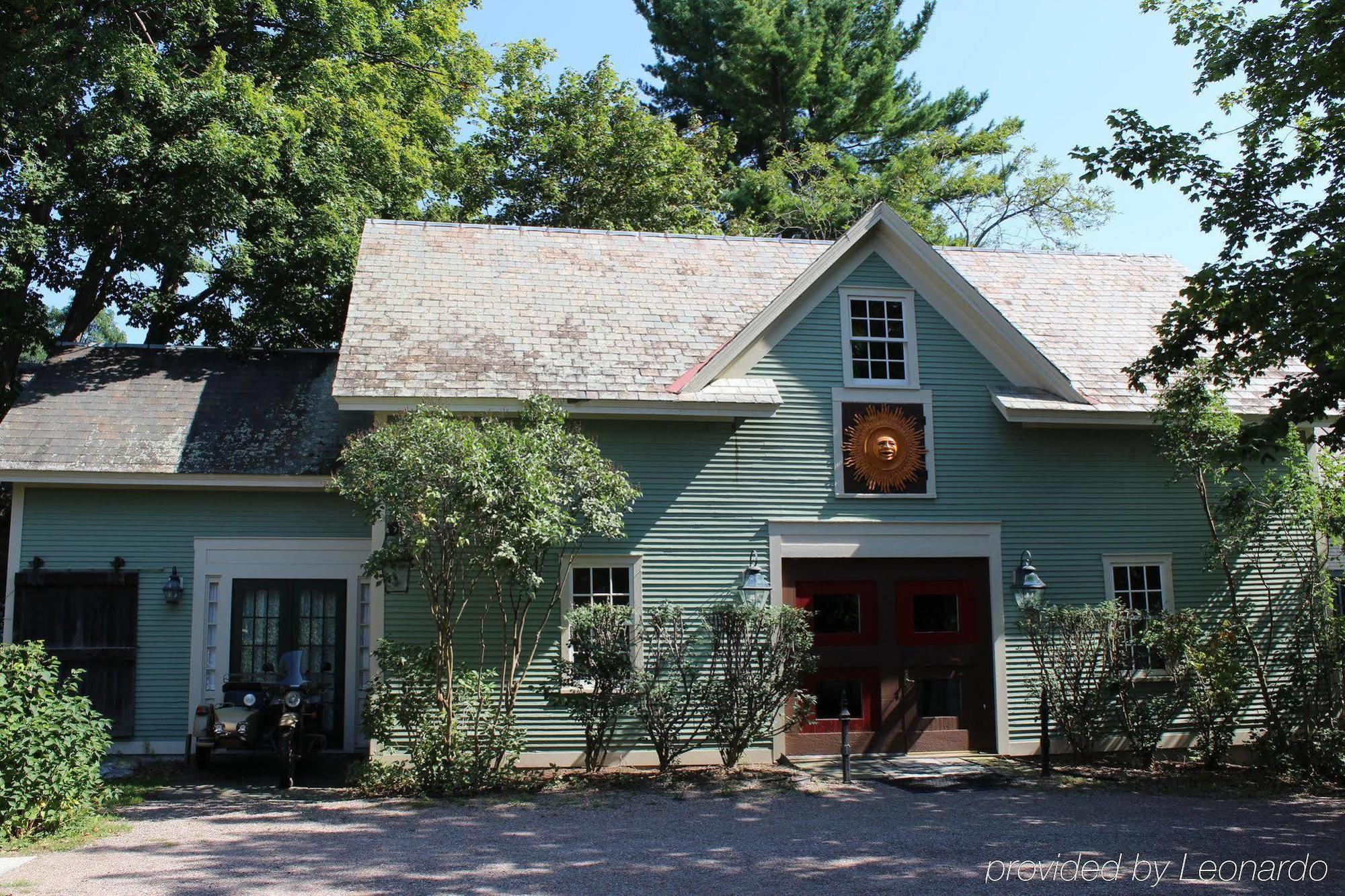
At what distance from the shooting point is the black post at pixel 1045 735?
12.7 m

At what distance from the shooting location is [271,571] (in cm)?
1453

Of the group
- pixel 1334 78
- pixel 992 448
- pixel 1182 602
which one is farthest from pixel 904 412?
pixel 1334 78

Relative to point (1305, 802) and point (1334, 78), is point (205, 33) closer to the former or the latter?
point (1334, 78)

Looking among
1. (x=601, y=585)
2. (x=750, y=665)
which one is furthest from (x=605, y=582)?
(x=750, y=665)

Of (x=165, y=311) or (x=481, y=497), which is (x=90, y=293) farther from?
(x=481, y=497)

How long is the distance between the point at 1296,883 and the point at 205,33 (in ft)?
66.5

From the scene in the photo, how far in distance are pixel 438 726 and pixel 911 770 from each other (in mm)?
5418

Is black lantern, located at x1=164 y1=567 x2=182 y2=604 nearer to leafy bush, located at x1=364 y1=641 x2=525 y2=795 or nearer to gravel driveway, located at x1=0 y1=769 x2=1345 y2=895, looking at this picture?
gravel driveway, located at x1=0 y1=769 x2=1345 y2=895

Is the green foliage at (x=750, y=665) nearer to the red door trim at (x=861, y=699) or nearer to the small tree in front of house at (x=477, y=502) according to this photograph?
the red door trim at (x=861, y=699)

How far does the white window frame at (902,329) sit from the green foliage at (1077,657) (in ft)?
10.8

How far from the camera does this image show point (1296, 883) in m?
8.23

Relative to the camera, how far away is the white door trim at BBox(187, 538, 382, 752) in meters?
14.3

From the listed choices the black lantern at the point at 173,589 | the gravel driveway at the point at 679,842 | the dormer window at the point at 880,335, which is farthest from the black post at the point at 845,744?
the black lantern at the point at 173,589

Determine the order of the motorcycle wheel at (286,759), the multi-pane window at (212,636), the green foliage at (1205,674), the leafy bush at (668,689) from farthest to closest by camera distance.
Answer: the multi-pane window at (212,636)
the green foliage at (1205,674)
the leafy bush at (668,689)
the motorcycle wheel at (286,759)
